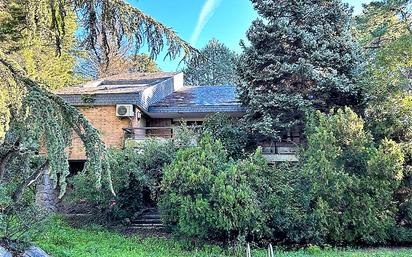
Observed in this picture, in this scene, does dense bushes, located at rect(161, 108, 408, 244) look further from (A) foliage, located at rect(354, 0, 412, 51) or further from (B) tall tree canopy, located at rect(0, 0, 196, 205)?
(B) tall tree canopy, located at rect(0, 0, 196, 205)

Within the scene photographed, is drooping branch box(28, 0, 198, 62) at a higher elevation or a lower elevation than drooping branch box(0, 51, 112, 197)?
higher

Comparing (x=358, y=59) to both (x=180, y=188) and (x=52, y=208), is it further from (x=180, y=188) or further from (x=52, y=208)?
(x=52, y=208)

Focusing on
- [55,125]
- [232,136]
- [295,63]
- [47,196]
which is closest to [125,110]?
[47,196]

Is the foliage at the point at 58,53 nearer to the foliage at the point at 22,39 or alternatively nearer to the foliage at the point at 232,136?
the foliage at the point at 22,39

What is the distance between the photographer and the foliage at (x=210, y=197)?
10.0 meters

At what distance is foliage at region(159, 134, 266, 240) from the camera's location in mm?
10031

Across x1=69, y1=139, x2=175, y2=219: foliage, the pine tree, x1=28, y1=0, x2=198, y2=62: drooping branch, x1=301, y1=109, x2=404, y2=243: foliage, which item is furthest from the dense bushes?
x1=28, y1=0, x2=198, y2=62: drooping branch

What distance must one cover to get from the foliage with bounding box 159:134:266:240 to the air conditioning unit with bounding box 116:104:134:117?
5482 millimetres

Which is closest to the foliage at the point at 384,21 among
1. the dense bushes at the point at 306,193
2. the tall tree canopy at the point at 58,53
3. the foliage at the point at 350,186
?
the foliage at the point at 350,186

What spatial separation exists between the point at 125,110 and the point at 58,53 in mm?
10853

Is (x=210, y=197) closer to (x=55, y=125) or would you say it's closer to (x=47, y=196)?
(x=55, y=125)

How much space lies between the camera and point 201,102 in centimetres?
1820

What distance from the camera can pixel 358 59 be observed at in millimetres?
13578

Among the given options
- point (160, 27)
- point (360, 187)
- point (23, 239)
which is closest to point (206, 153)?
point (360, 187)
